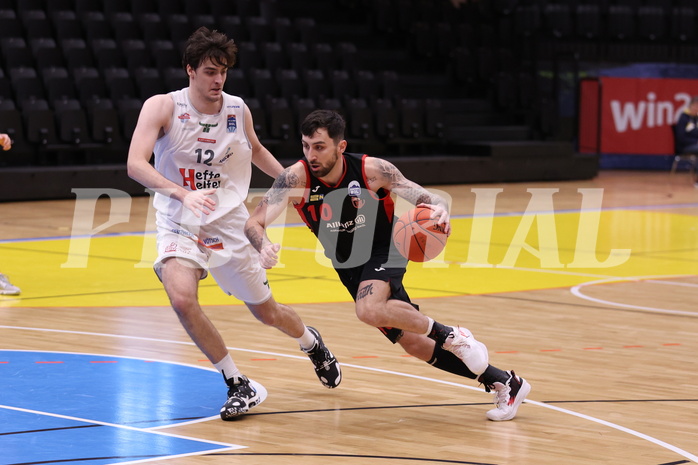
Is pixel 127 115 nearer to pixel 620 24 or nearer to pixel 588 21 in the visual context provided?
pixel 588 21

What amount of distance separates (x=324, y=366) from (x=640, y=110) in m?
18.3

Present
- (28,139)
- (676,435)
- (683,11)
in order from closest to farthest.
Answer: (676,435), (28,139), (683,11)

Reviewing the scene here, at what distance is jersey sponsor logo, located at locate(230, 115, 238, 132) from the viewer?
5797 millimetres

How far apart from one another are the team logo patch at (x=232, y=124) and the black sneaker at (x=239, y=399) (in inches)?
48.7

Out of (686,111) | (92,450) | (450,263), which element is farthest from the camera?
(686,111)

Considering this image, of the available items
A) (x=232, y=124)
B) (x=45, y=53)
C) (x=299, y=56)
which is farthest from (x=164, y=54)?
(x=232, y=124)

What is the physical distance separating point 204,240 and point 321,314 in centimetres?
282

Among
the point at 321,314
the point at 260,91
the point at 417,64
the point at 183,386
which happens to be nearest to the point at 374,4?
the point at 417,64

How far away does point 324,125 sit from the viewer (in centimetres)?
550

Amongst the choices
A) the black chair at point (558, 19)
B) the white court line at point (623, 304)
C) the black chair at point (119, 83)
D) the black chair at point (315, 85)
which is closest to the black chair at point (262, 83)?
the black chair at point (315, 85)

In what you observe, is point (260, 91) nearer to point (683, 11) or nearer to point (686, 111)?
point (686, 111)

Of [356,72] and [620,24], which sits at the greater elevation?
[620,24]

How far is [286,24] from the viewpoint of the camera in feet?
64.2

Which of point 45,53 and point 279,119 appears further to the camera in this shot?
point 279,119
